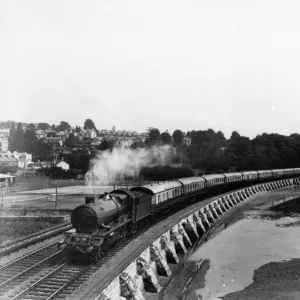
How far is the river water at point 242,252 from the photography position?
810 inches

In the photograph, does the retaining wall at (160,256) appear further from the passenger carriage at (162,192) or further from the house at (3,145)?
the house at (3,145)

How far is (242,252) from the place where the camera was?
27031 millimetres

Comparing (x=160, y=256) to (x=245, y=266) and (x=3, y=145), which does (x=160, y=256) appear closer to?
(x=245, y=266)

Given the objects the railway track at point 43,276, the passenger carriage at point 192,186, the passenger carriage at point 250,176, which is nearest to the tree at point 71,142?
the passenger carriage at point 250,176

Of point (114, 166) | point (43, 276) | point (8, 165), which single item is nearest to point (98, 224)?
point (43, 276)

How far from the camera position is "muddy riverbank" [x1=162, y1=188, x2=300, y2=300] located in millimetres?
19141

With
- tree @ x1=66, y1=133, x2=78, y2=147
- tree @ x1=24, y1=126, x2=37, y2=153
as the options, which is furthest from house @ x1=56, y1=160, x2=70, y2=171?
tree @ x1=66, y1=133, x2=78, y2=147

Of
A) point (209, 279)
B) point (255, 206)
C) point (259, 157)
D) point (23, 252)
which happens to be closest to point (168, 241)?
point (209, 279)

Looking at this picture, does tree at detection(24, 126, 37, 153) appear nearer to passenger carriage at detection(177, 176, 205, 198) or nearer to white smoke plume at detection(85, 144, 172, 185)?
white smoke plume at detection(85, 144, 172, 185)

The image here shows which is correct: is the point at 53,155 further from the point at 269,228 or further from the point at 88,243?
the point at 88,243

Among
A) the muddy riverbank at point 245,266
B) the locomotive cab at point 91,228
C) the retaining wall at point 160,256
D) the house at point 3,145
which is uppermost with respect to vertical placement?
the house at point 3,145

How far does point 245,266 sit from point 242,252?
3394 millimetres

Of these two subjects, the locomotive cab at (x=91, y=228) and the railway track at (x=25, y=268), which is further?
the locomotive cab at (x=91, y=228)

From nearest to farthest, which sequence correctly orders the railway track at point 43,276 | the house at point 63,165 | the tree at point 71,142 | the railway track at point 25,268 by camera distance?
1. the railway track at point 43,276
2. the railway track at point 25,268
3. the house at point 63,165
4. the tree at point 71,142
